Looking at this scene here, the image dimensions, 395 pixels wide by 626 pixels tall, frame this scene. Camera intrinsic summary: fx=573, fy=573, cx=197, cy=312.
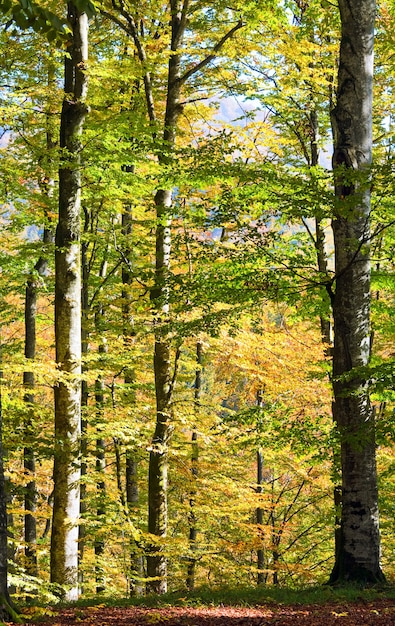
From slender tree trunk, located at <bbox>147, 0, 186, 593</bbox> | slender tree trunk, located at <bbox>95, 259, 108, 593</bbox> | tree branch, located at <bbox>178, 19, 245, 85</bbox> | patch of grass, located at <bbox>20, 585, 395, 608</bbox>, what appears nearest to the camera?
patch of grass, located at <bbox>20, 585, 395, 608</bbox>

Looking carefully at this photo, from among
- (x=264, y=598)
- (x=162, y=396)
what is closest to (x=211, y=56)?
(x=162, y=396)

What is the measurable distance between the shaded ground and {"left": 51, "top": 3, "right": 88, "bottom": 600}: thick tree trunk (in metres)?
2.49

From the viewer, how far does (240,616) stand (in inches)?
198

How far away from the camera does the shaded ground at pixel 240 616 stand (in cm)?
457

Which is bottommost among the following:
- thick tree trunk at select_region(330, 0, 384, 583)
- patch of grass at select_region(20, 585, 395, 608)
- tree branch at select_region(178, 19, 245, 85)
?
patch of grass at select_region(20, 585, 395, 608)

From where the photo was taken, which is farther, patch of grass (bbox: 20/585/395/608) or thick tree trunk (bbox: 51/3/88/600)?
thick tree trunk (bbox: 51/3/88/600)

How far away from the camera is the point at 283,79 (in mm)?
10414

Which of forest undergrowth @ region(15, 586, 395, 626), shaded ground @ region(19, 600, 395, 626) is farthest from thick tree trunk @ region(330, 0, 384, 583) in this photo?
shaded ground @ region(19, 600, 395, 626)

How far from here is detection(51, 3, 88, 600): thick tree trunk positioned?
8.20 meters

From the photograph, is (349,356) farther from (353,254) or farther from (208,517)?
(208,517)

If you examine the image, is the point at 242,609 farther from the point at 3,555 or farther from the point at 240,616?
the point at 3,555

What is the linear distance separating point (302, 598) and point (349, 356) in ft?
8.81

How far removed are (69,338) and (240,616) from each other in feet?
15.8

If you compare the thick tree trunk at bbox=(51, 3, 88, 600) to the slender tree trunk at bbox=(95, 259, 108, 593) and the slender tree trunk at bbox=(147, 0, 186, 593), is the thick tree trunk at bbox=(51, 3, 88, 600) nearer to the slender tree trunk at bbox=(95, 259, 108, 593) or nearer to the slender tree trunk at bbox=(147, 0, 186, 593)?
the slender tree trunk at bbox=(95, 259, 108, 593)
